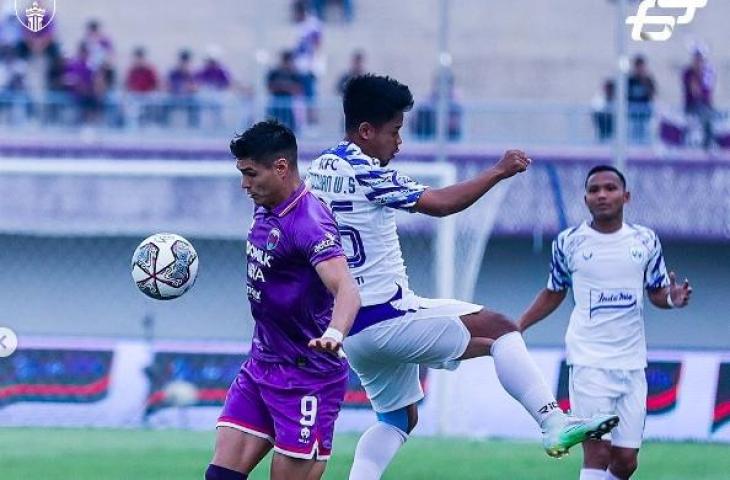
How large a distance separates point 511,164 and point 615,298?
7.60 ft

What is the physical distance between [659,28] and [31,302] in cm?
902

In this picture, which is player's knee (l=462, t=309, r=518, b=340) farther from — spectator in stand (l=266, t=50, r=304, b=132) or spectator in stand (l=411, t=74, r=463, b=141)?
spectator in stand (l=411, t=74, r=463, b=141)

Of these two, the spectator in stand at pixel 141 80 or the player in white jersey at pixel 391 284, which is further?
the spectator in stand at pixel 141 80

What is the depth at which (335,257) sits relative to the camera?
7477 mm

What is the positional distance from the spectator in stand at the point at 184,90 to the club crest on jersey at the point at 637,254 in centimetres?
1200

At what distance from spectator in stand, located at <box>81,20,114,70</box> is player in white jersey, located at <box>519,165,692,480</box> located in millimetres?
13192

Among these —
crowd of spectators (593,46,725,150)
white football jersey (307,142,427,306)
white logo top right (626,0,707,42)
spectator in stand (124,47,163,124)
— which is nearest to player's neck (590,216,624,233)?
white football jersey (307,142,427,306)

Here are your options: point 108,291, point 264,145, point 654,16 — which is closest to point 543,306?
point 264,145

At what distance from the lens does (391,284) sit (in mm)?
8625

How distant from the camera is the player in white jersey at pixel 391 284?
8.36 metres

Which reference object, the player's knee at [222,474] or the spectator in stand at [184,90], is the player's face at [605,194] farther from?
the spectator in stand at [184,90]

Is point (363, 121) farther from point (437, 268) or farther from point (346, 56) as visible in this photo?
point (346, 56)

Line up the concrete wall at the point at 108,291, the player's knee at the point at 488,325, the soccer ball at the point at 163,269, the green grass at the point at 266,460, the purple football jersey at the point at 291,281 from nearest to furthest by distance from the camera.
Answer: the purple football jersey at the point at 291,281
the soccer ball at the point at 163,269
the player's knee at the point at 488,325
the green grass at the point at 266,460
the concrete wall at the point at 108,291

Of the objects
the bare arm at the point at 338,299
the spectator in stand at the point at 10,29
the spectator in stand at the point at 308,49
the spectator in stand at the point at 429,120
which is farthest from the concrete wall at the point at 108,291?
the bare arm at the point at 338,299
